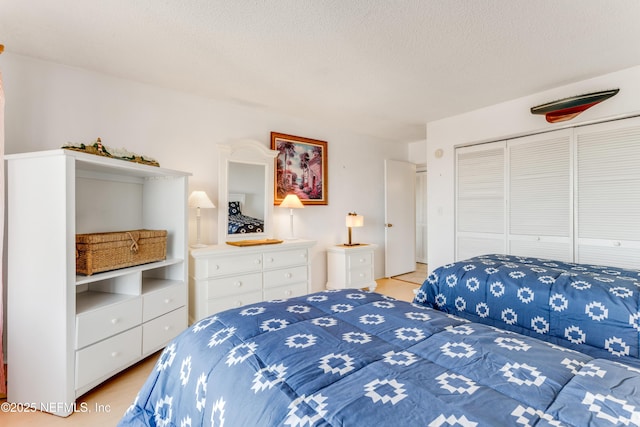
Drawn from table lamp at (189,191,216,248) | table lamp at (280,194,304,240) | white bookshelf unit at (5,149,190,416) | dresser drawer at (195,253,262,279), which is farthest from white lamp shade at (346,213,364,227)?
white bookshelf unit at (5,149,190,416)

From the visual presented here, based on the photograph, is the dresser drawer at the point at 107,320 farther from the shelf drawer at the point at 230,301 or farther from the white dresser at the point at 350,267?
the white dresser at the point at 350,267

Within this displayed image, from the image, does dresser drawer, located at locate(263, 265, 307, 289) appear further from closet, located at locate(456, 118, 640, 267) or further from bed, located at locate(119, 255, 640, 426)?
closet, located at locate(456, 118, 640, 267)

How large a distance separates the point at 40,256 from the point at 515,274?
2.98m

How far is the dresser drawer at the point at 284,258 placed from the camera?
308cm

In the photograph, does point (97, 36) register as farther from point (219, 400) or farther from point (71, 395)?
point (219, 400)

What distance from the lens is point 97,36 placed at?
203cm

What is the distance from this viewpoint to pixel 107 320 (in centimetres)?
194

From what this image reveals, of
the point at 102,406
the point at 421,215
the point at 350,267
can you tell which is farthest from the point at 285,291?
the point at 421,215

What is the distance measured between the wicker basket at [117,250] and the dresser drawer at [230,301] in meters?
0.62

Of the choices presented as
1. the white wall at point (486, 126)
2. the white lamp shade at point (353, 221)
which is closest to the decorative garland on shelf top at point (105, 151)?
the white lamp shade at point (353, 221)

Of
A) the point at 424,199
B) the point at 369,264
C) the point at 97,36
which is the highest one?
the point at 97,36

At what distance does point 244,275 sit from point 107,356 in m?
1.20

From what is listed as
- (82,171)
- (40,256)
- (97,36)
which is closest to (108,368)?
(40,256)

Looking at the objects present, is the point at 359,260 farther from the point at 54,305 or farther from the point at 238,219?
the point at 54,305
